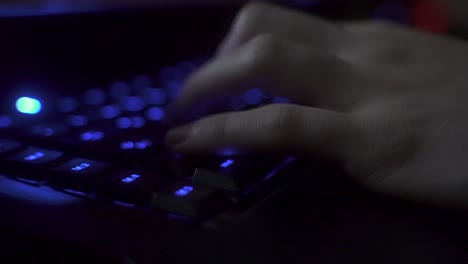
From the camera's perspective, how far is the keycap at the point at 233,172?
31 centimetres

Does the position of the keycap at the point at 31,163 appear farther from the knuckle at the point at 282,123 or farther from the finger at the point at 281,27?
the finger at the point at 281,27

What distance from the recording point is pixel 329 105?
43 cm

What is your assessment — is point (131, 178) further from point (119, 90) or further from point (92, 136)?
point (119, 90)

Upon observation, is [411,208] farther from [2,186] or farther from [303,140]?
[2,186]

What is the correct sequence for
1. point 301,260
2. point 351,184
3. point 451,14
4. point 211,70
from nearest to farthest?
point 301,260 → point 351,184 → point 211,70 → point 451,14

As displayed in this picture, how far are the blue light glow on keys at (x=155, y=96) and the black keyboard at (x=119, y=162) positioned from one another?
0.01 meters

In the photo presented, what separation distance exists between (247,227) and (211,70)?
0.70 feet

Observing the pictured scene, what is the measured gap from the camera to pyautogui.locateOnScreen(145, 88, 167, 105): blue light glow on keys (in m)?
0.50

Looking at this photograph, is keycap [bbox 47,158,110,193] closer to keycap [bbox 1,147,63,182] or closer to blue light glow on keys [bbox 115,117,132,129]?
keycap [bbox 1,147,63,182]

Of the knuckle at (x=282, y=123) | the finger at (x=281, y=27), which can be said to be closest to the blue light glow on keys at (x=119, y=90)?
the finger at (x=281, y=27)

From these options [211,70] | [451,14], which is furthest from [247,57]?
[451,14]

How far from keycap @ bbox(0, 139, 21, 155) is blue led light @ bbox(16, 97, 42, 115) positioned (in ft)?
0.35

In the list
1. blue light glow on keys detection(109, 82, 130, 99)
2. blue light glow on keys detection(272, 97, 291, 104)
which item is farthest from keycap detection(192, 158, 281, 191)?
blue light glow on keys detection(109, 82, 130, 99)

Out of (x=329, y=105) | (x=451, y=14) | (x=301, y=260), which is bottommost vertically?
(x=301, y=260)
